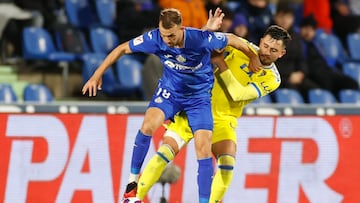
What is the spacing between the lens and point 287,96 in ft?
48.4

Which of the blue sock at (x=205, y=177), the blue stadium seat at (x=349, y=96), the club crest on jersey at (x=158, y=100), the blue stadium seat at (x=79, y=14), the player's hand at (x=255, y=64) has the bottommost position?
the blue sock at (x=205, y=177)

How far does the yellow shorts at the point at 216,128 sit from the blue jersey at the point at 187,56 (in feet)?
1.41

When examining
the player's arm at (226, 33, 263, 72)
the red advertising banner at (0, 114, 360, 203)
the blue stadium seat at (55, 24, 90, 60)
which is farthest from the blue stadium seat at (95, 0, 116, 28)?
the player's arm at (226, 33, 263, 72)

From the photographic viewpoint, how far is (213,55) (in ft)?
35.1

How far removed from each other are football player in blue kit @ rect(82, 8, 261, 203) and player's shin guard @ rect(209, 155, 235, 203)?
0.50m

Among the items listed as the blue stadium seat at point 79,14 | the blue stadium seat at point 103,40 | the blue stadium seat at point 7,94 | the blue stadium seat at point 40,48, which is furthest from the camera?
the blue stadium seat at point 79,14

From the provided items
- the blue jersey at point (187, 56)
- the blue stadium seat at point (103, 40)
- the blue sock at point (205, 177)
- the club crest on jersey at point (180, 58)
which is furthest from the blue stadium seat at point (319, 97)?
the club crest on jersey at point (180, 58)

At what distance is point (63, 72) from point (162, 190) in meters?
3.63

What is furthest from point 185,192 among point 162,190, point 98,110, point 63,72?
point 63,72

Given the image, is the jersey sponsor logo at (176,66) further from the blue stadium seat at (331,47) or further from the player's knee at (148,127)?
the blue stadium seat at (331,47)

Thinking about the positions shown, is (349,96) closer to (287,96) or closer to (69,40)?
(287,96)

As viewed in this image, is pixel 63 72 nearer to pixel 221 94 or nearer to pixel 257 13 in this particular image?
pixel 257 13

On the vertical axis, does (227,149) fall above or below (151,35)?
below

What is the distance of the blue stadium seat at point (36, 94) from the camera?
1412cm
